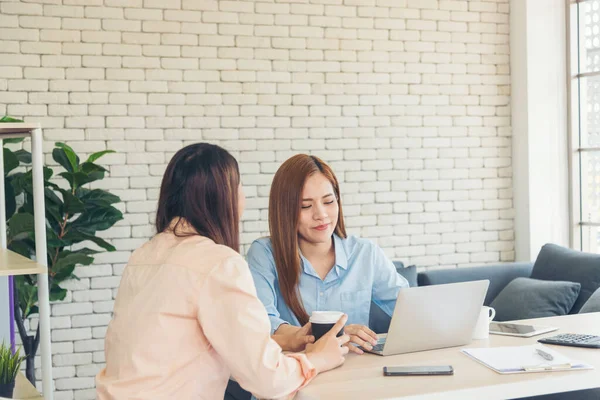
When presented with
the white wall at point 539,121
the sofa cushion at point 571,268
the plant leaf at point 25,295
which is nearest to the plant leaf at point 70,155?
the plant leaf at point 25,295

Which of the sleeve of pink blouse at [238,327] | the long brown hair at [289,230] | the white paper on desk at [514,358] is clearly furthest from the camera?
the long brown hair at [289,230]

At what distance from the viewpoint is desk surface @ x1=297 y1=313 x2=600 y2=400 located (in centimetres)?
191

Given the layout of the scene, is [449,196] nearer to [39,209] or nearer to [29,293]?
[29,293]

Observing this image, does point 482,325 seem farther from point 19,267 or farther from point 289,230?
point 19,267

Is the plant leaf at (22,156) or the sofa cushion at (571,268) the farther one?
the sofa cushion at (571,268)

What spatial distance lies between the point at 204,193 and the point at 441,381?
2.53ft

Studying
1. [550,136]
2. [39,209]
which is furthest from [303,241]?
[550,136]

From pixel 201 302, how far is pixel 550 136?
399 centimetres

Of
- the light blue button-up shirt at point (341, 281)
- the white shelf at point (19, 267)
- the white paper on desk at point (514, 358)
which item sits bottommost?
the white paper on desk at point (514, 358)

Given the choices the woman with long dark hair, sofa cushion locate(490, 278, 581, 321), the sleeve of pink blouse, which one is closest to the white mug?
the woman with long dark hair

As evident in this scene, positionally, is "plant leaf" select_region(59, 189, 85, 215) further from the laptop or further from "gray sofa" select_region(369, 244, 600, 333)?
the laptop

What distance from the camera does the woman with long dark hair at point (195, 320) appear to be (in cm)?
184

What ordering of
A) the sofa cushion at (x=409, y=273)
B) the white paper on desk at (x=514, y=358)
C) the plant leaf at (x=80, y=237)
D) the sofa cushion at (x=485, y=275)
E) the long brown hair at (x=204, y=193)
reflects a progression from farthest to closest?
the sofa cushion at (x=485, y=275) → the sofa cushion at (x=409, y=273) → the plant leaf at (x=80, y=237) → the white paper on desk at (x=514, y=358) → the long brown hair at (x=204, y=193)

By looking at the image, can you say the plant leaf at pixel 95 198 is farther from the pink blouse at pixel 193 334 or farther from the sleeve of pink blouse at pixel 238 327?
the sleeve of pink blouse at pixel 238 327
